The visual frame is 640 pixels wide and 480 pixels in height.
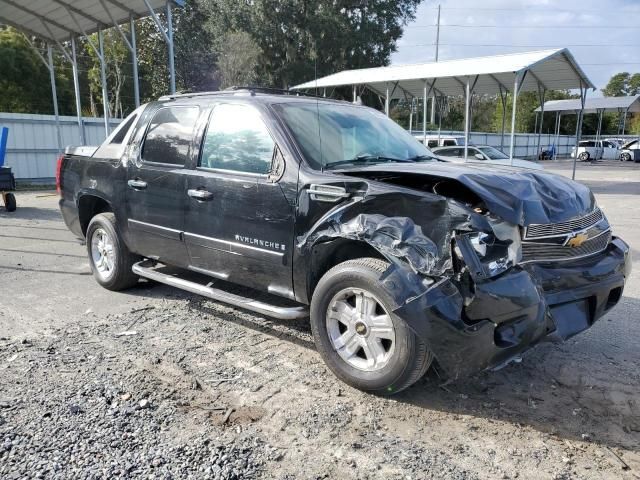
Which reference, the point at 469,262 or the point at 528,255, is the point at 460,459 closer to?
the point at 469,262

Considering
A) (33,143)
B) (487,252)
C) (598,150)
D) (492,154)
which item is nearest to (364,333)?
(487,252)

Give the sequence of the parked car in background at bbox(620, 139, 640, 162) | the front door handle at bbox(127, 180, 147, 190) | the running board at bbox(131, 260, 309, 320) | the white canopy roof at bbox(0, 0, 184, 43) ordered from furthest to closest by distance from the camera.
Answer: the parked car in background at bbox(620, 139, 640, 162) → the white canopy roof at bbox(0, 0, 184, 43) → the front door handle at bbox(127, 180, 147, 190) → the running board at bbox(131, 260, 309, 320)

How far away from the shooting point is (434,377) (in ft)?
12.2

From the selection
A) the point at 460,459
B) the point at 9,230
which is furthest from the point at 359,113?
the point at 9,230

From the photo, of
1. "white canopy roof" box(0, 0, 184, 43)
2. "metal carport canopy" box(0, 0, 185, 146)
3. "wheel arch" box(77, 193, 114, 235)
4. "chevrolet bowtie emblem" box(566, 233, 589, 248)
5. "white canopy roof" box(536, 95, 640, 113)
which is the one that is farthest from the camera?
"white canopy roof" box(536, 95, 640, 113)

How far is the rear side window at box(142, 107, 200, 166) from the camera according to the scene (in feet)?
14.9

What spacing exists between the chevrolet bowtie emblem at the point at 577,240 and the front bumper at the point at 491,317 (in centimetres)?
22

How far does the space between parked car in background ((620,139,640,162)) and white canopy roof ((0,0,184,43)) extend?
35791 millimetres

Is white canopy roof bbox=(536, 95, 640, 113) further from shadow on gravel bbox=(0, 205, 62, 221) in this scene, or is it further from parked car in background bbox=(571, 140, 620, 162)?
shadow on gravel bbox=(0, 205, 62, 221)

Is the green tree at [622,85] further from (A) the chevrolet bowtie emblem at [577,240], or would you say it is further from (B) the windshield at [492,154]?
(A) the chevrolet bowtie emblem at [577,240]

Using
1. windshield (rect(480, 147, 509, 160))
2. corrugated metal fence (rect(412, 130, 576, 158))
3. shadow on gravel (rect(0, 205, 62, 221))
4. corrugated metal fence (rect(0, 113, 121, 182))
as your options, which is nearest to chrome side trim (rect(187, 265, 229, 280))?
shadow on gravel (rect(0, 205, 62, 221))

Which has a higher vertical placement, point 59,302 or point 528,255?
point 528,255

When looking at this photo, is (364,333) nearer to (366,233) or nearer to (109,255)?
(366,233)

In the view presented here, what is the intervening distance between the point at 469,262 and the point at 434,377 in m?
1.20
